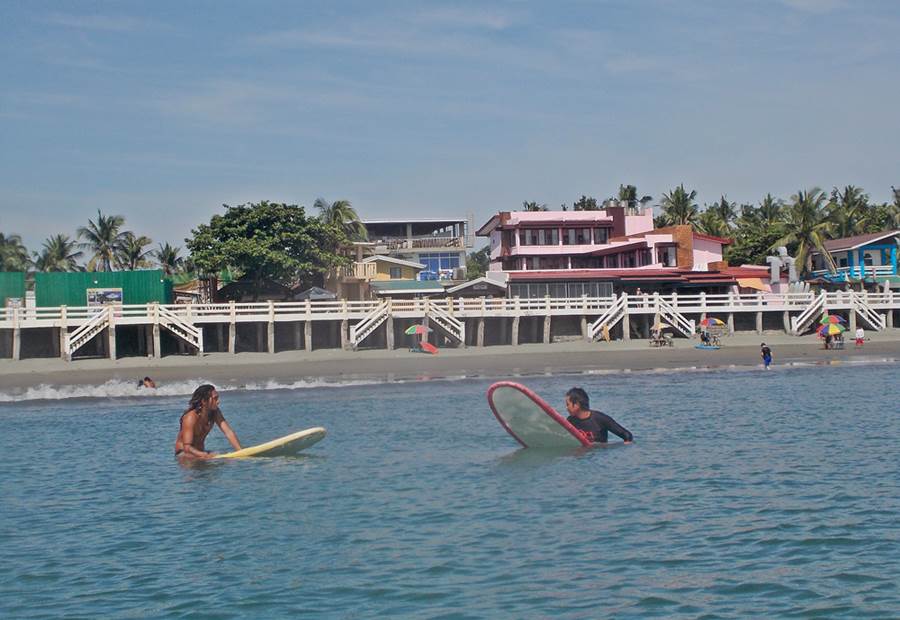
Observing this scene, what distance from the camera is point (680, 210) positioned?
247 feet

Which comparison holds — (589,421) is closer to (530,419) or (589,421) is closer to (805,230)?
(530,419)

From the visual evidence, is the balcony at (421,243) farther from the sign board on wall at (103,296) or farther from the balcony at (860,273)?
the sign board on wall at (103,296)

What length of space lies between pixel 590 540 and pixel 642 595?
83.2 inches

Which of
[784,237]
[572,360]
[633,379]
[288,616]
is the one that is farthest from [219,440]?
[784,237]

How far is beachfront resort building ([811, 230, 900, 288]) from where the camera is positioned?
185ft

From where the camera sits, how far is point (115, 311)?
4156cm

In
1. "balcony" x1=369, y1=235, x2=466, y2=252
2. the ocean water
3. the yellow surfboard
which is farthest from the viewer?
"balcony" x1=369, y1=235, x2=466, y2=252

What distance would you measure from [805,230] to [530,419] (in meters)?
47.9

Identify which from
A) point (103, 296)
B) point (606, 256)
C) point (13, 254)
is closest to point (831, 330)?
point (606, 256)

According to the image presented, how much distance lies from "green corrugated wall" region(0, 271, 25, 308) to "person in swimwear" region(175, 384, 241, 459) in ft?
113

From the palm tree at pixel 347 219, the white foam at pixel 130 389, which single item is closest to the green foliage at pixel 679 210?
the palm tree at pixel 347 219

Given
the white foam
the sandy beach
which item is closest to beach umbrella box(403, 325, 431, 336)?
the sandy beach

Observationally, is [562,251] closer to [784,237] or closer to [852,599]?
[784,237]

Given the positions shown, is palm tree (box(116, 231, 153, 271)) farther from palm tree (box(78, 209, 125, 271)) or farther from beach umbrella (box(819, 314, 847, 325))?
beach umbrella (box(819, 314, 847, 325))
